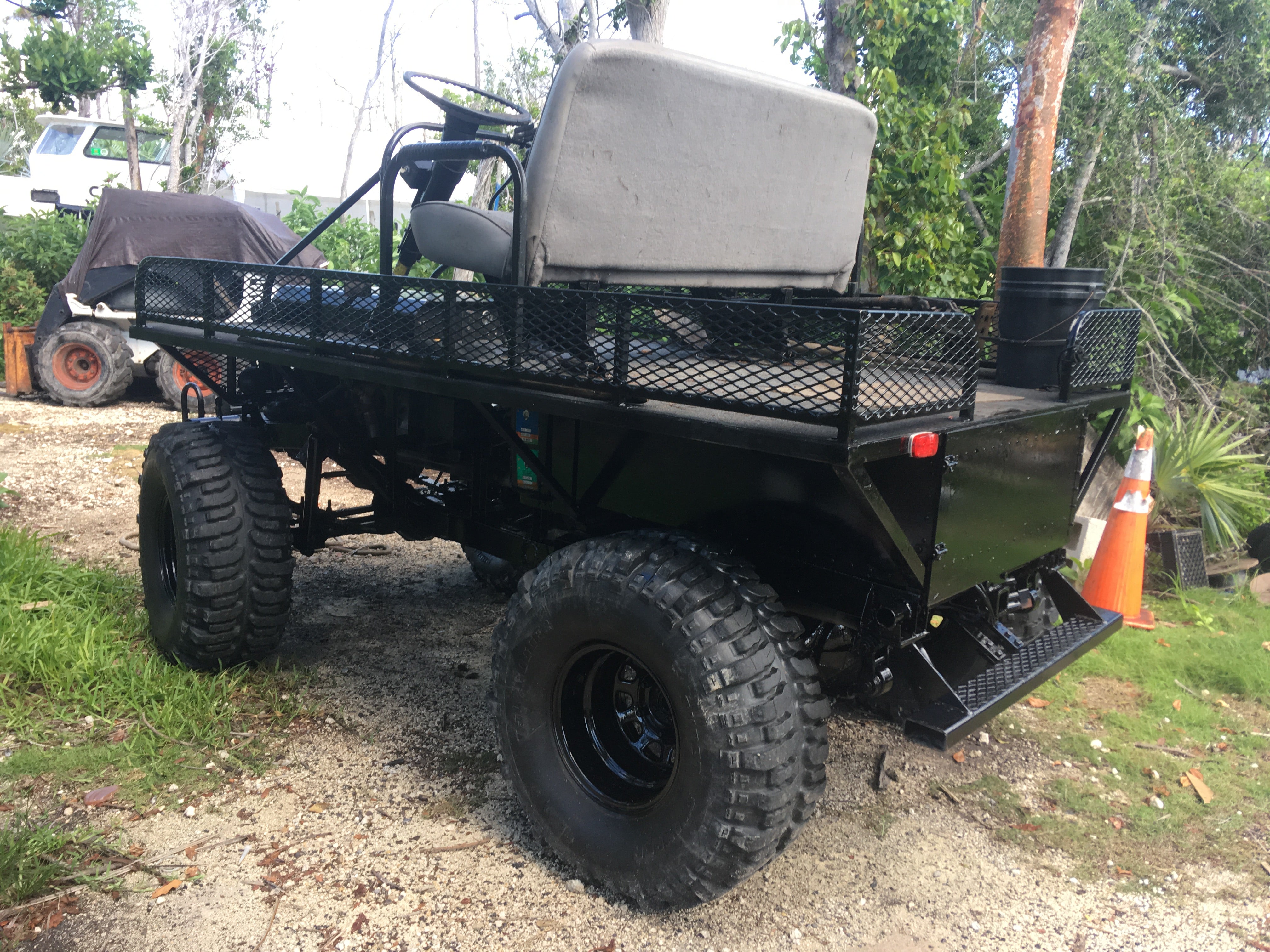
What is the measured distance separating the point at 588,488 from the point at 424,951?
1.24 m

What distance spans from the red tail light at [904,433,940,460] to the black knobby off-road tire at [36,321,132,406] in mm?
9827

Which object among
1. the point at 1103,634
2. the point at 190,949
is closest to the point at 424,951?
the point at 190,949

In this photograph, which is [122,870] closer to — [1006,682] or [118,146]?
[1006,682]

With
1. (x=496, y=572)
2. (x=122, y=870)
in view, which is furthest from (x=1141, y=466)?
(x=122, y=870)

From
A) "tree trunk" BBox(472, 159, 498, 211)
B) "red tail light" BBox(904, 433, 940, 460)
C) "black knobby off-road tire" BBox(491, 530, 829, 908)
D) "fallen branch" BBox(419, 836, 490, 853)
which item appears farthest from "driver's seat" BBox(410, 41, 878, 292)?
"tree trunk" BBox(472, 159, 498, 211)

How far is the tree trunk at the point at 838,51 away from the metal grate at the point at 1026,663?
438 cm

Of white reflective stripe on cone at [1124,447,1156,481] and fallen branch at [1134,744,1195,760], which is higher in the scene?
white reflective stripe on cone at [1124,447,1156,481]

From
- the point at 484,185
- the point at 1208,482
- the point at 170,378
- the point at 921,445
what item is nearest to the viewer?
the point at 921,445

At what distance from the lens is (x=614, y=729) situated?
107 inches

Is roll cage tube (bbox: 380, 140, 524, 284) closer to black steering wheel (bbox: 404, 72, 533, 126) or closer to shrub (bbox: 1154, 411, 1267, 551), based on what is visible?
black steering wheel (bbox: 404, 72, 533, 126)

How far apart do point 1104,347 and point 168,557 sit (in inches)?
137

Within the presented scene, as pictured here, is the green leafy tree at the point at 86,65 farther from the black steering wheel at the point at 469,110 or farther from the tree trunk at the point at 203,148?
the black steering wheel at the point at 469,110

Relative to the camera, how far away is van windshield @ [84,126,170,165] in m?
18.4

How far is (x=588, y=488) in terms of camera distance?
2.81 meters
